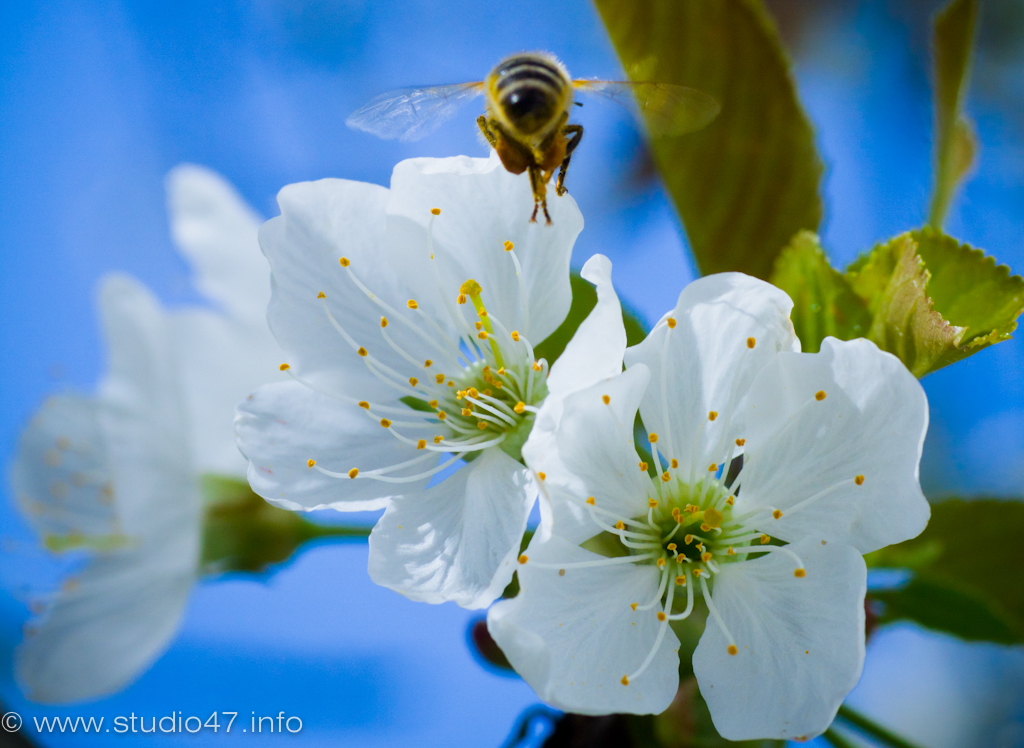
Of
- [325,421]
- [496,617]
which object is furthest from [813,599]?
[325,421]

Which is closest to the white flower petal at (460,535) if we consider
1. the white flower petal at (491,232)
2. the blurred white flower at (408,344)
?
the blurred white flower at (408,344)

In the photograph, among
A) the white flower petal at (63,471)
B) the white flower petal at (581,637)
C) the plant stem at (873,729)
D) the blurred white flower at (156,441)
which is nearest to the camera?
the white flower petal at (581,637)

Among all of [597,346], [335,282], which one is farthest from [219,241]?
[597,346]

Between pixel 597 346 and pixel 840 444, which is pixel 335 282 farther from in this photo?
pixel 840 444

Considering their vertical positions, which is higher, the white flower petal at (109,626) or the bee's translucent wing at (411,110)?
the bee's translucent wing at (411,110)

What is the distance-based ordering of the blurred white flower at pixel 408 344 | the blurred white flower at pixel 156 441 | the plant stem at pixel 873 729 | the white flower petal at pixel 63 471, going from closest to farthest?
the blurred white flower at pixel 408 344
the plant stem at pixel 873 729
the blurred white flower at pixel 156 441
the white flower petal at pixel 63 471

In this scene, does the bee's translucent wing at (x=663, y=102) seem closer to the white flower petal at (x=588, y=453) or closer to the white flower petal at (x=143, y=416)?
the white flower petal at (x=588, y=453)
